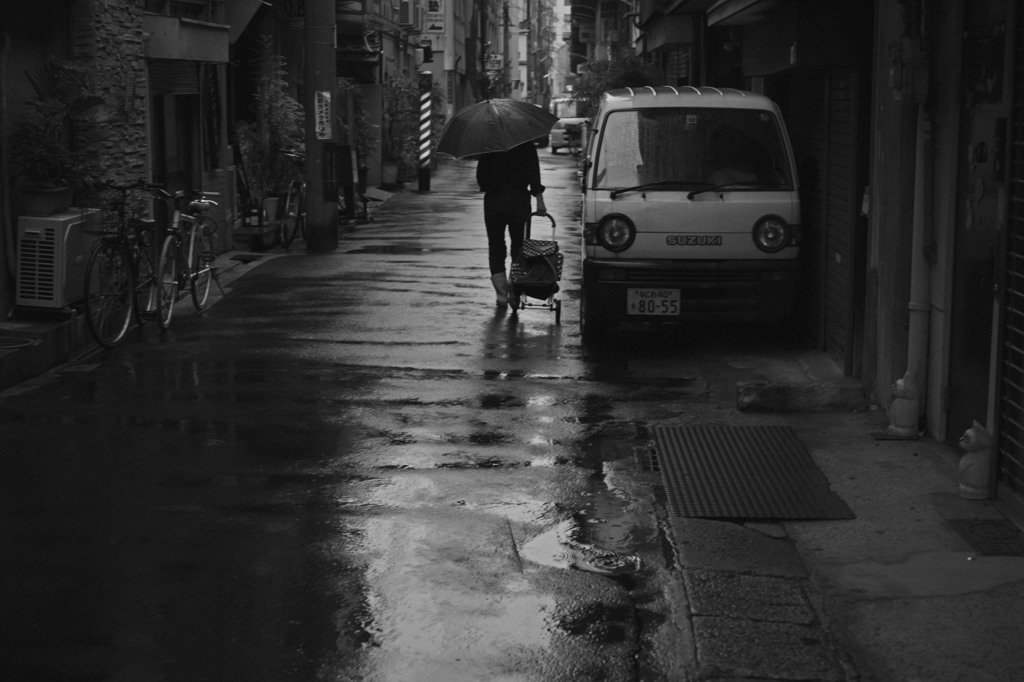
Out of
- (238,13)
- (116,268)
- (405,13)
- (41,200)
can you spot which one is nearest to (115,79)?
(41,200)

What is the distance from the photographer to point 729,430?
840 cm

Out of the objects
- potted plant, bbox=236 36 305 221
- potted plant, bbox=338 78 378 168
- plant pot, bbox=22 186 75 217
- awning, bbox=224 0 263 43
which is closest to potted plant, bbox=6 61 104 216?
plant pot, bbox=22 186 75 217

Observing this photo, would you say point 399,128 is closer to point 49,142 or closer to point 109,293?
point 49,142

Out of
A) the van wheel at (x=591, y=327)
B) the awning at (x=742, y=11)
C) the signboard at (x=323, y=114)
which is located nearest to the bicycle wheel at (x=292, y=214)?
the signboard at (x=323, y=114)

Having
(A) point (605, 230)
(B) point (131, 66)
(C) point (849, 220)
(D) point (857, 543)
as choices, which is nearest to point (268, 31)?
(B) point (131, 66)

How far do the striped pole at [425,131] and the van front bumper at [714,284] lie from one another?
22.1 metres

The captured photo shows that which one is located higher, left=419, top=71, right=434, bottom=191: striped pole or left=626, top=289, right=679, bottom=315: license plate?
left=419, top=71, right=434, bottom=191: striped pole

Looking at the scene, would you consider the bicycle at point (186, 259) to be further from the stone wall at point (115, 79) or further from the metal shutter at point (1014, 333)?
the metal shutter at point (1014, 333)

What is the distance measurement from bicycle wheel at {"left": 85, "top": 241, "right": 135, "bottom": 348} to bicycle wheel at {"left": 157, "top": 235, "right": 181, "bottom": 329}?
0.30 metres

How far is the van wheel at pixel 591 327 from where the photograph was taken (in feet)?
37.1

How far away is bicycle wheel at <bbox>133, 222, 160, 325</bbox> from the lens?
39.0ft

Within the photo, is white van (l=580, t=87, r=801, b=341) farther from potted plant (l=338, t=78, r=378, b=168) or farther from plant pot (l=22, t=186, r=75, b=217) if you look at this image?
potted plant (l=338, t=78, r=378, b=168)

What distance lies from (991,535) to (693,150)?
5.55 m

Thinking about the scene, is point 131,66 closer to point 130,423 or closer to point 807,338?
point 130,423
